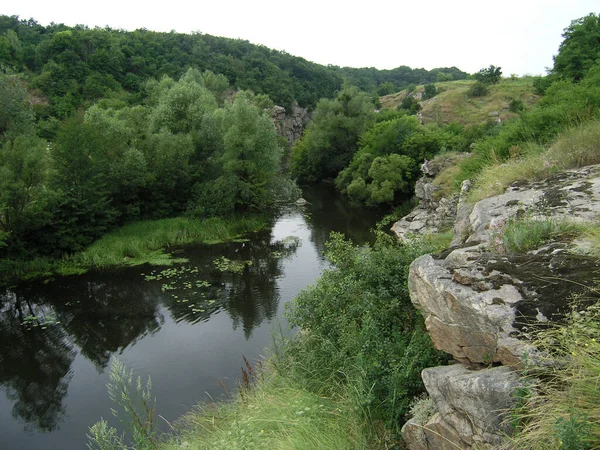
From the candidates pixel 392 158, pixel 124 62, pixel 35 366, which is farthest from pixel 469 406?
pixel 124 62

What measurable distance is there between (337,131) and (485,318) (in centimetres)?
3695

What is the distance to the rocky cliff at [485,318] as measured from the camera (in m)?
3.46

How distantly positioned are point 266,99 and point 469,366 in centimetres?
5654

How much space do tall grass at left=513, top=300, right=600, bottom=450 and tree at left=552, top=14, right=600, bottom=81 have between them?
34334 millimetres

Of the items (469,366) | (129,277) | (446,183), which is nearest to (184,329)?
(129,277)

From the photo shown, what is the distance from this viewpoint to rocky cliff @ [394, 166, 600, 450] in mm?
3465

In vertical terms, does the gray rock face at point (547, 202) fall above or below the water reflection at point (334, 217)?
above

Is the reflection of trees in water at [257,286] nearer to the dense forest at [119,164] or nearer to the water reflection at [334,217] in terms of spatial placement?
the water reflection at [334,217]

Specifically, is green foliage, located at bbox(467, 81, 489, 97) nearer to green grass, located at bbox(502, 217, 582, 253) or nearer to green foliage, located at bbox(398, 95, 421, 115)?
green foliage, located at bbox(398, 95, 421, 115)

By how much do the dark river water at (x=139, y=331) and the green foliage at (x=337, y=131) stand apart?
20.0 m

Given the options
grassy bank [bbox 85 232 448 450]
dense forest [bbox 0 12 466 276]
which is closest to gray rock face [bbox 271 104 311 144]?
dense forest [bbox 0 12 466 276]

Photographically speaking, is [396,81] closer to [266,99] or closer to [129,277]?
[266,99]

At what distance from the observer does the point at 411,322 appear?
654 cm

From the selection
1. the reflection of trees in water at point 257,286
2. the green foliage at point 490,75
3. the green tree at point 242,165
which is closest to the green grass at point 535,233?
the reflection of trees in water at point 257,286
